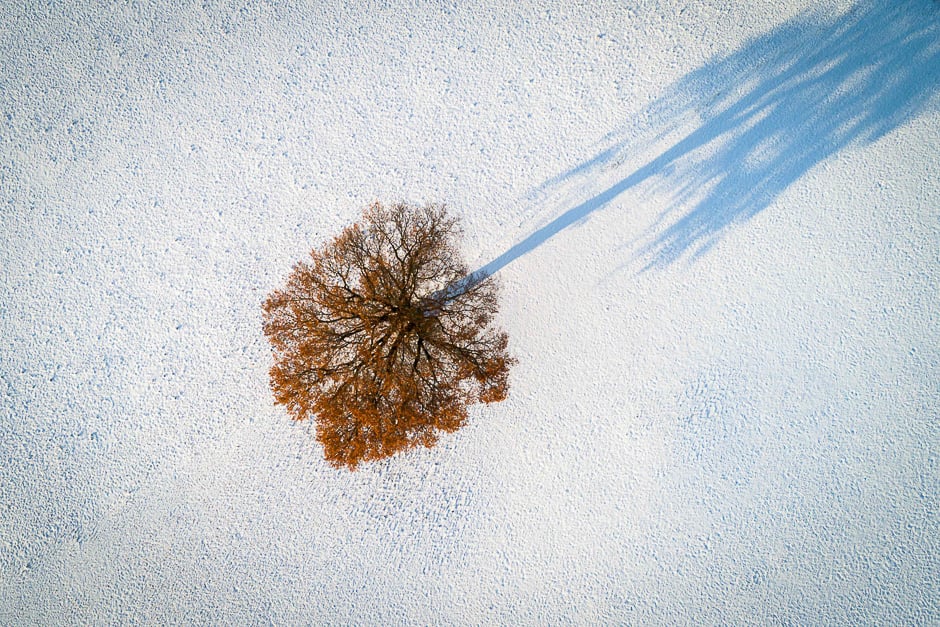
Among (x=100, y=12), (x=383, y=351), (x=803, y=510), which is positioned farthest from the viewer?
(x=100, y=12)

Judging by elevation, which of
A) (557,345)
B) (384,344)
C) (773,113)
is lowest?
(557,345)

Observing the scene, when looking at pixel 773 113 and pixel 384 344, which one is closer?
pixel 384 344

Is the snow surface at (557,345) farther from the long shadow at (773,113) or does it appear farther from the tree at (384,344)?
the tree at (384,344)

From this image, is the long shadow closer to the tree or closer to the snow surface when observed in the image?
the snow surface

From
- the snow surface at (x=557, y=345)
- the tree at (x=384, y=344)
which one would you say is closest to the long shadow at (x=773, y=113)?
the snow surface at (x=557, y=345)

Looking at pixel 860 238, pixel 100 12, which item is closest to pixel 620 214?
pixel 860 238

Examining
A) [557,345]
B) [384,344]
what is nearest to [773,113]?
[557,345]

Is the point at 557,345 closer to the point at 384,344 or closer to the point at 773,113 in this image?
the point at 384,344

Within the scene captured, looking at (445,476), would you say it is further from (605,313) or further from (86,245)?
(86,245)
